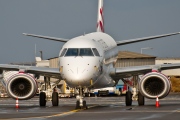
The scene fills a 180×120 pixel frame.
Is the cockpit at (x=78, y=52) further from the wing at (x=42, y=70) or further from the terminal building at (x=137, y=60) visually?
the terminal building at (x=137, y=60)

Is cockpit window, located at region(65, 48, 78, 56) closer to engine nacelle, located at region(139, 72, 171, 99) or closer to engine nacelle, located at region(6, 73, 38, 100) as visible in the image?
engine nacelle, located at region(6, 73, 38, 100)

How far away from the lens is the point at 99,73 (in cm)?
3519

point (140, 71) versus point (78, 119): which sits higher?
point (140, 71)

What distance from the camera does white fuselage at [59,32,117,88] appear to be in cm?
3309

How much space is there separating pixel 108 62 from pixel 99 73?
4054 mm

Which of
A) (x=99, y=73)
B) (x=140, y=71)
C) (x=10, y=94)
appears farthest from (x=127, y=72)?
(x=10, y=94)

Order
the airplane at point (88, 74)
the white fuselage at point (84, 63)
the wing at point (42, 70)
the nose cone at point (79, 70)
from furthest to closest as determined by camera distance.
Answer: the wing at point (42, 70) < the airplane at point (88, 74) < the white fuselage at point (84, 63) < the nose cone at point (79, 70)

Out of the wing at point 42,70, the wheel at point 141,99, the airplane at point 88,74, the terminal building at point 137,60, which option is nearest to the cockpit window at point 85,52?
the airplane at point 88,74

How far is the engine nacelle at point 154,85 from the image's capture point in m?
36.2

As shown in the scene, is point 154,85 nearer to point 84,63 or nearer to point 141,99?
point 141,99

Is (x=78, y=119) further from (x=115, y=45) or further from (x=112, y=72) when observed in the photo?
(x=115, y=45)

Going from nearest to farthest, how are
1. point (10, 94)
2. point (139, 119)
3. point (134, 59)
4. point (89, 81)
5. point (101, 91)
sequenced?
point (139, 119) < point (89, 81) < point (10, 94) < point (101, 91) < point (134, 59)

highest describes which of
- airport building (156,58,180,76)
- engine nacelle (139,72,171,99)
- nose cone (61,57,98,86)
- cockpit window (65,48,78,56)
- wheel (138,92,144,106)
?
airport building (156,58,180,76)

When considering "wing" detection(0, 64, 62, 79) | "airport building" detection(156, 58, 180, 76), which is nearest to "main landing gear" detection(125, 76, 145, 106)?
"wing" detection(0, 64, 62, 79)
